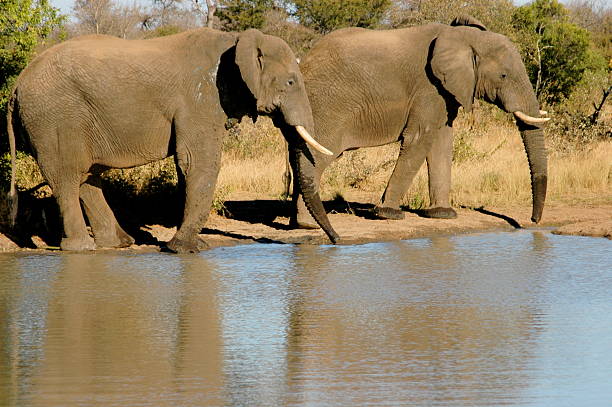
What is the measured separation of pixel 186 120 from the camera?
9.62m

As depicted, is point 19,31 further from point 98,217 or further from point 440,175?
point 440,175

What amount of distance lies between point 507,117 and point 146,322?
12.4 meters

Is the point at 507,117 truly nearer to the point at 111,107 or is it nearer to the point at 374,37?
the point at 374,37

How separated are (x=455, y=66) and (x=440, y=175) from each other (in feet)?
4.06

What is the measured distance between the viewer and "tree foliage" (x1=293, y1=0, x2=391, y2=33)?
1219 inches

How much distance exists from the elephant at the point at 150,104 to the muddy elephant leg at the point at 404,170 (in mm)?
2162

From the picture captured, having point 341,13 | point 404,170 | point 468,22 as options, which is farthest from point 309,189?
point 341,13

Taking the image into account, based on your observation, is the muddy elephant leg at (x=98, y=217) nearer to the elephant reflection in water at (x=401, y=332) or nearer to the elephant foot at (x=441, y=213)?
the elephant reflection in water at (x=401, y=332)

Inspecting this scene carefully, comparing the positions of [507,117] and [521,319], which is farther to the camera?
[507,117]

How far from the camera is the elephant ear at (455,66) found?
11.6m

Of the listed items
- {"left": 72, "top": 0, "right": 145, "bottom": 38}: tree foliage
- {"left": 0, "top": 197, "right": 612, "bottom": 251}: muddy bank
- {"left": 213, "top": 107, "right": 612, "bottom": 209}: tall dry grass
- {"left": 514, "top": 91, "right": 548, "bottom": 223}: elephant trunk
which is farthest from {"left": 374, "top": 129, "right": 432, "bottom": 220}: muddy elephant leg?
{"left": 72, "top": 0, "right": 145, "bottom": 38}: tree foliage

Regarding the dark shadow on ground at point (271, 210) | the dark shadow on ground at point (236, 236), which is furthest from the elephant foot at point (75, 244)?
the dark shadow on ground at point (271, 210)

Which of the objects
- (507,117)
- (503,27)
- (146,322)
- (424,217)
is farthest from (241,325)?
(503,27)

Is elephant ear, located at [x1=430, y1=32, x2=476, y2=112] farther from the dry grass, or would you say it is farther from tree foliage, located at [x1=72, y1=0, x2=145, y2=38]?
tree foliage, located at [x1=72, y1=0, x2=145, y2=38]
